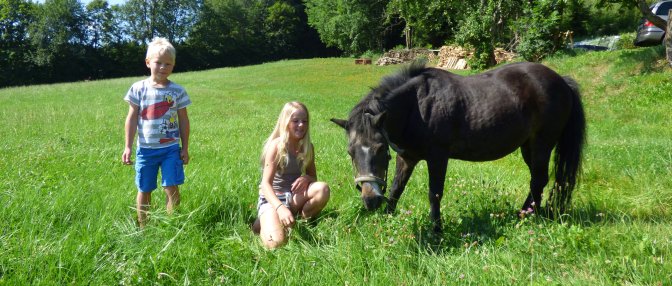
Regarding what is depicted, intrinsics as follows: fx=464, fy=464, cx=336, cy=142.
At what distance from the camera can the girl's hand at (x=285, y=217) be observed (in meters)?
3.48

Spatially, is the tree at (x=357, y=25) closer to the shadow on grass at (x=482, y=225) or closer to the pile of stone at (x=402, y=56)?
the pile of stone at (x=402, y=56)

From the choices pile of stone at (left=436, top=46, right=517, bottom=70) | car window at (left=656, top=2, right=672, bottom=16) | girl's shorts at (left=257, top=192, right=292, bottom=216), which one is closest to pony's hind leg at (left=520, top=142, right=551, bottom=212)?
girl's shorts at (left=257, top=192, right=292, bottom=216)

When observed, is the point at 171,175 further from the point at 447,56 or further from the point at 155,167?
the point at 447,56

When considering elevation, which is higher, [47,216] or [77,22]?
[77,22]

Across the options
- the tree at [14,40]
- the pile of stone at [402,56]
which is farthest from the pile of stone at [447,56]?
the tree at [14,40]

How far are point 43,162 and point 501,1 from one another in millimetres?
21671

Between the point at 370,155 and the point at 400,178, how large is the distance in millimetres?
1086

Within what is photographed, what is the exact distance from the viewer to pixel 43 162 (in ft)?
20.1

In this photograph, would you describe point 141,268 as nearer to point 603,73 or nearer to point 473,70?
point 603,73

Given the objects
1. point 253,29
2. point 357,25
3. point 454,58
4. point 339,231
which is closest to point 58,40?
point 253,29

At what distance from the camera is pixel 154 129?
12.6 feet

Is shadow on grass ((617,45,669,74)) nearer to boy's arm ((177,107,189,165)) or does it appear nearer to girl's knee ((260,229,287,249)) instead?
girl's knee ((260,229,287,249))

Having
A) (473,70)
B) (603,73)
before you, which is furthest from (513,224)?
(473,70)

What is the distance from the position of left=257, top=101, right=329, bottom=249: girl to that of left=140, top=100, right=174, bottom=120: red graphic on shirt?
915 millimetres
